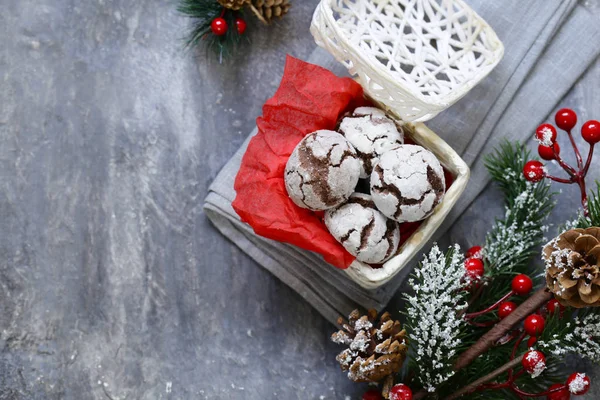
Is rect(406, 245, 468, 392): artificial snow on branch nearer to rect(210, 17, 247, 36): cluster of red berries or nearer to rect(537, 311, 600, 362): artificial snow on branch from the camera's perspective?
rect(537, 311, 600, 362): artificial snow on branch

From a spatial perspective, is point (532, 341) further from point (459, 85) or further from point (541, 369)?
point (459, 85)

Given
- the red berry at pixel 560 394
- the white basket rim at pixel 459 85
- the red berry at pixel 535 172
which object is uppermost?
the white basket rim at pixel 459 85

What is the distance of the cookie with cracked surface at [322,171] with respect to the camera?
1.01 m

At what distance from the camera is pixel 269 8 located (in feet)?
4.06

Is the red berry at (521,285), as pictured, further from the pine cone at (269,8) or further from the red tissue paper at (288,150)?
the pine cone at (269,8)

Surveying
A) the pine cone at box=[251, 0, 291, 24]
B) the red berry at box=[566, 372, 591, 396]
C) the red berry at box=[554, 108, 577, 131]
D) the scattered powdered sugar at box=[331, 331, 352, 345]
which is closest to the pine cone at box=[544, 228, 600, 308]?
the red berry at box=[566, 372, 591, 396]

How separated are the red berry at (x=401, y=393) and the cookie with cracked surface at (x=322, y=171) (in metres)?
0.31

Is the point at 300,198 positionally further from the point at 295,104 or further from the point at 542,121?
the point at 542,121

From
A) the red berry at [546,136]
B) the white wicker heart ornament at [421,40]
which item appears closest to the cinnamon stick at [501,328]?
the red berry at [546,136]

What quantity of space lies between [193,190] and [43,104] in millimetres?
327

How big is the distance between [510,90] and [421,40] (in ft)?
0.61

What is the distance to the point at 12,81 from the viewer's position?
1.26 meters

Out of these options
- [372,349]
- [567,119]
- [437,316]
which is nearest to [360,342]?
[372,349]

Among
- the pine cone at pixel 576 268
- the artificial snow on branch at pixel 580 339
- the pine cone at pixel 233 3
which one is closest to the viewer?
the pine cone at pixel 576 268
